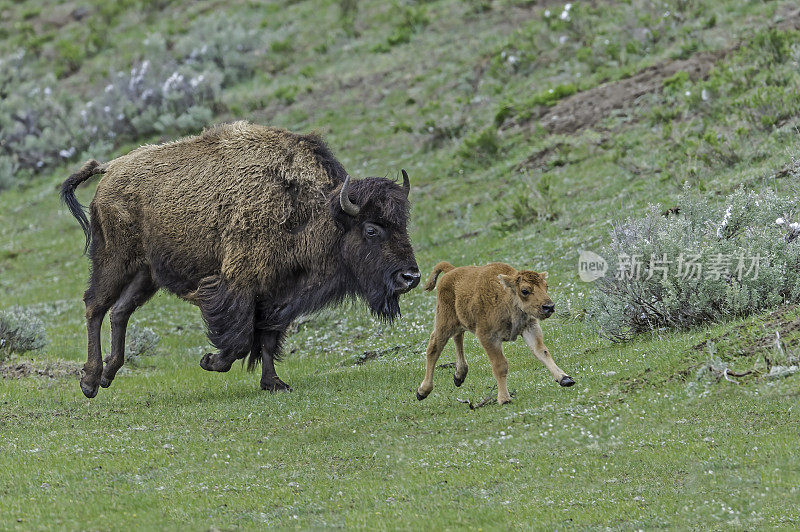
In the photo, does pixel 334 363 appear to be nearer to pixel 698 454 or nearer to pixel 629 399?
pixel 629 399

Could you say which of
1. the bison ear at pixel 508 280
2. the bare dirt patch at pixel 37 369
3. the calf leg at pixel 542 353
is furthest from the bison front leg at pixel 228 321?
the calf leg at pixel 542 353

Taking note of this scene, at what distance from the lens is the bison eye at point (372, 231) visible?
1067 cm

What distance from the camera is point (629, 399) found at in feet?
27.6

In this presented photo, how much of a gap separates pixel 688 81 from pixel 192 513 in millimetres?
14439

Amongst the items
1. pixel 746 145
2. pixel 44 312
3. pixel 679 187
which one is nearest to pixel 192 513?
pixel 679 187

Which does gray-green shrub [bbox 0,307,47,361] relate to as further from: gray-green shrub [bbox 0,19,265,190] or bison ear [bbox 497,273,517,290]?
gray-green shrub [bbox 0,19,265,190]

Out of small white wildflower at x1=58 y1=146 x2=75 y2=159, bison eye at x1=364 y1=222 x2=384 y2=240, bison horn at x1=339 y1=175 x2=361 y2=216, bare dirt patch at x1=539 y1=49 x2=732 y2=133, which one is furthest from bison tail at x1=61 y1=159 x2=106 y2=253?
small white wildflower at x1=58 y1=146 x2=75 y2=159

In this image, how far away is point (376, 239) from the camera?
1070 cm

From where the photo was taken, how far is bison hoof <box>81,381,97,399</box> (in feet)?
38.2

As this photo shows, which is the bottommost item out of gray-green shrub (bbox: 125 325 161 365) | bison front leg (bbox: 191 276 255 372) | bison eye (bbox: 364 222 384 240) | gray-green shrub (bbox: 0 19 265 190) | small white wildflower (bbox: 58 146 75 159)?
small white wildflower (bbox: 58 146 75 159)

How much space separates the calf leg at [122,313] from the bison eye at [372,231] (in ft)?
10.1

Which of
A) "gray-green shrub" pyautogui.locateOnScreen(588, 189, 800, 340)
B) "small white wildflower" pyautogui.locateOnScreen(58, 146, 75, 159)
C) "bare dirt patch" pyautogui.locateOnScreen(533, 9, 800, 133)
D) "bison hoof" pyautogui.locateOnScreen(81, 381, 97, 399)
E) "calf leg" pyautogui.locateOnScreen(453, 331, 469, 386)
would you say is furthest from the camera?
"small white wildflower" pyautogui.locateOnScreen(58, 146, 75, 159)

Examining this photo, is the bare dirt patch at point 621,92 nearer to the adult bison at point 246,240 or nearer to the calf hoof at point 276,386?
the adult bison at point 246,240

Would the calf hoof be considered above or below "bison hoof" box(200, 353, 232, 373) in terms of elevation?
below
